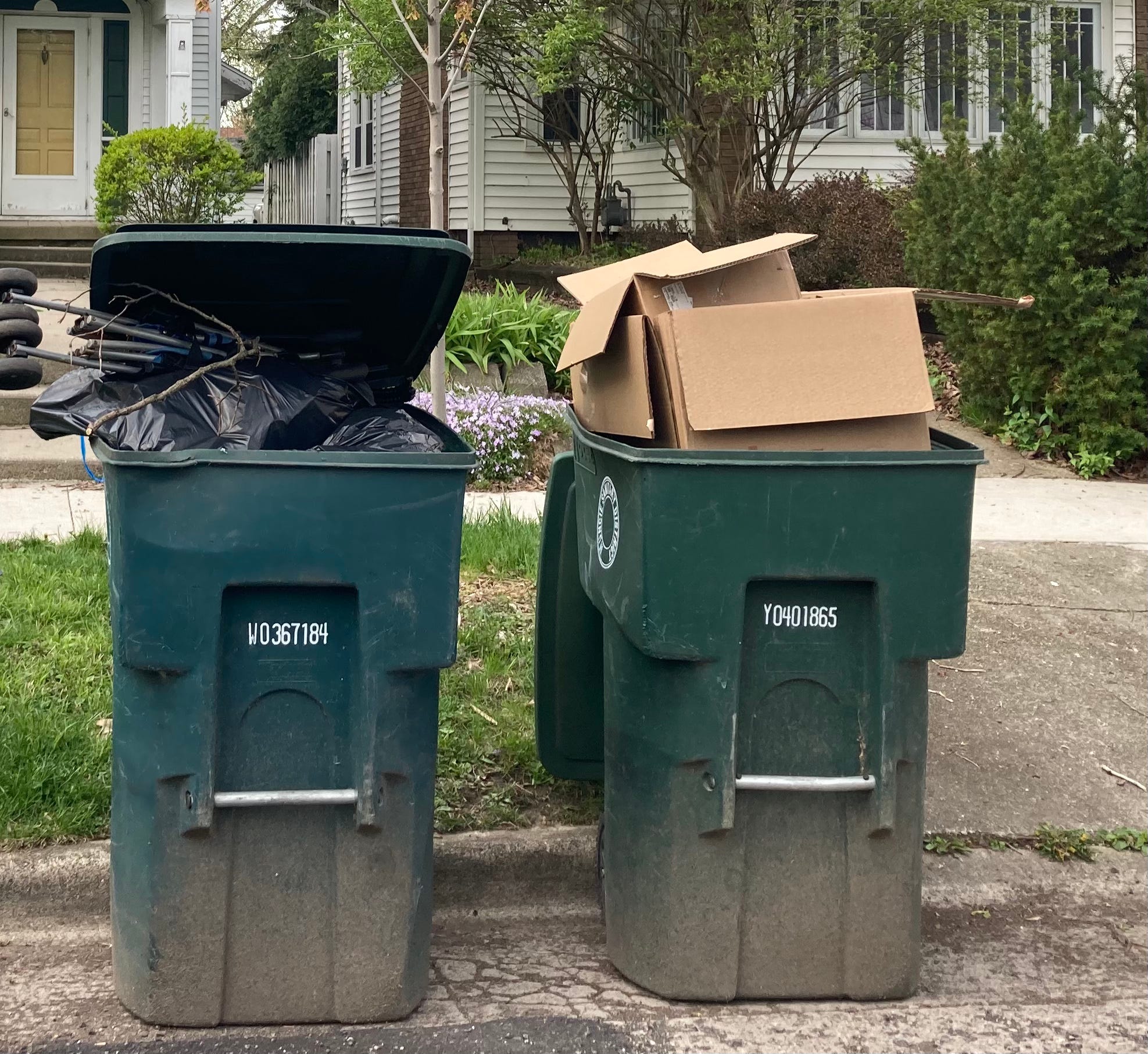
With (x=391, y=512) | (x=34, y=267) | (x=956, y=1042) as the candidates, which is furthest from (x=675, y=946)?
(x=34, y=267)

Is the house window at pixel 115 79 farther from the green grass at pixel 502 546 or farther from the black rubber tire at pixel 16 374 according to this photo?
the black rubber tire at pixel 16 374

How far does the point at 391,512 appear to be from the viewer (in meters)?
2.81

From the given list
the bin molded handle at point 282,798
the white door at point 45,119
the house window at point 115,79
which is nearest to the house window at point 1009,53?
the house window at point 115,79

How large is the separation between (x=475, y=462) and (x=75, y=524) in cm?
418

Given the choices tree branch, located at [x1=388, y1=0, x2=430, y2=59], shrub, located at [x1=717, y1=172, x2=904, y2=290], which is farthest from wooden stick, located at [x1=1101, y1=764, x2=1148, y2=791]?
shrub, located at [x1=717, y1=172, x2=904, y2=290]

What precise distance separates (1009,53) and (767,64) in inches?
123

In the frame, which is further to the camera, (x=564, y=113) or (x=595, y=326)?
(x=564, y=113)

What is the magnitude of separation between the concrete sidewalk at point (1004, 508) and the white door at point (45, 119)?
9453 millimetres

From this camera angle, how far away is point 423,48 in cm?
1180

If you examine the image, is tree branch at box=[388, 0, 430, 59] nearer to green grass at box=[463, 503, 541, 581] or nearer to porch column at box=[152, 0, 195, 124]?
green grass at box=[463, 503, 541, 581]

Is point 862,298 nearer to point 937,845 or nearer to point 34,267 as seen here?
point 937,845

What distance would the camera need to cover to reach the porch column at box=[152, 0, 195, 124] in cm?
1514

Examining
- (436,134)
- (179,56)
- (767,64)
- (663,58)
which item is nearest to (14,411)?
(436,134)

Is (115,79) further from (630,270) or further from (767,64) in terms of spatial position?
(630,270)
